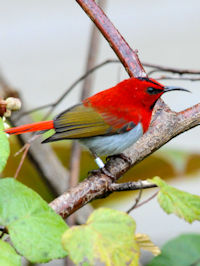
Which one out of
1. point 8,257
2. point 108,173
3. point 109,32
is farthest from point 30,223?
point 109,32

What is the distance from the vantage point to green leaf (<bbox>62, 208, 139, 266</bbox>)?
2.65 feet

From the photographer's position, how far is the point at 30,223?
910 millimetres

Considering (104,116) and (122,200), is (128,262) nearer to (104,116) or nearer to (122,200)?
(104,116)

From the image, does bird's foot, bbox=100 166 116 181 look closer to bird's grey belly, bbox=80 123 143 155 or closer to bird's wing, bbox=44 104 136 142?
bird's grey belly, bbox=80 123 143 155

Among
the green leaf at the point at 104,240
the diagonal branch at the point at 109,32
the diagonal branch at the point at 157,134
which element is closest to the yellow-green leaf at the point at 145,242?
the diagonal branch at the point at 157,134

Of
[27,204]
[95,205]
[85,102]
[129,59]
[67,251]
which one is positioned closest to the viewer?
[67,251]

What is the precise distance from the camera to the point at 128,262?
85 cm

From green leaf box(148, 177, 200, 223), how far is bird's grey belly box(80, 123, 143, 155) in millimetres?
652

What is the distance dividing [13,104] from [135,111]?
80 cm

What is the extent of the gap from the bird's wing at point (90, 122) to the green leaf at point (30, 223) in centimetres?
80

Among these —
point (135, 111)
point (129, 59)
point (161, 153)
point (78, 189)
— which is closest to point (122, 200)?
point (161, 153)

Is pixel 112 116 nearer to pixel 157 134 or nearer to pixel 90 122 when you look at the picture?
pixel 90 122

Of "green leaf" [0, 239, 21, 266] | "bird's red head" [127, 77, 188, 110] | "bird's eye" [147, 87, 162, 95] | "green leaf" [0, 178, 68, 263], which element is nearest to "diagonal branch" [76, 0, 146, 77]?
"bird's red head" [127, 77, 188, 110]

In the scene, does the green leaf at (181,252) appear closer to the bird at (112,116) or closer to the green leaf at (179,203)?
the bird at (112,116)
